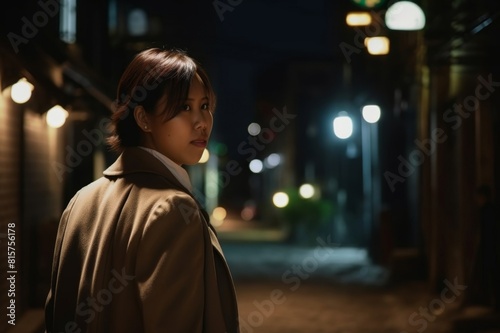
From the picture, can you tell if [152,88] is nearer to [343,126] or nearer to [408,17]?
[408,17]

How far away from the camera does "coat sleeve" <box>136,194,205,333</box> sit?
2.19 m

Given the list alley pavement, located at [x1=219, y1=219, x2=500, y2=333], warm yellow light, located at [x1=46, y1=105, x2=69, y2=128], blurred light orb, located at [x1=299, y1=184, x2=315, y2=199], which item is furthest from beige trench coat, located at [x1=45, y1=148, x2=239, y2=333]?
blurred light orb, located at [x1=299, y1=184, x2=315, y2=199]

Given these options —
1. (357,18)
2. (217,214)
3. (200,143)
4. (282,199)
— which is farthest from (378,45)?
(217,214)

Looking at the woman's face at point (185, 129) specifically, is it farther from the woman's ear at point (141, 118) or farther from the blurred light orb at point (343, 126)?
the blurred light orb at point (343, 126)

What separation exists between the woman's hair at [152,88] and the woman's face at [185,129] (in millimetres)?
23

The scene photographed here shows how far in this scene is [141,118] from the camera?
2.55m

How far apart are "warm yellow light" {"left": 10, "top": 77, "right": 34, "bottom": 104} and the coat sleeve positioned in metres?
7.94

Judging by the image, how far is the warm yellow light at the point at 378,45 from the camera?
17906 mm

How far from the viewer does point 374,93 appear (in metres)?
21.2

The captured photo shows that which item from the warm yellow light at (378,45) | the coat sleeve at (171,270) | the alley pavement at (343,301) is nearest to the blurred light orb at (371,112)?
the warm yellow light at (378,45)

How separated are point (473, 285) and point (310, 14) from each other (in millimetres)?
15207

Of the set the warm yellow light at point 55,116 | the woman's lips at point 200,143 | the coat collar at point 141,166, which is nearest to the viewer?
the coat collar at point 141,166

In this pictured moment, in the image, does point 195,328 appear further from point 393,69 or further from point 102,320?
point 393,69

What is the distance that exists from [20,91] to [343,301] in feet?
24.8
